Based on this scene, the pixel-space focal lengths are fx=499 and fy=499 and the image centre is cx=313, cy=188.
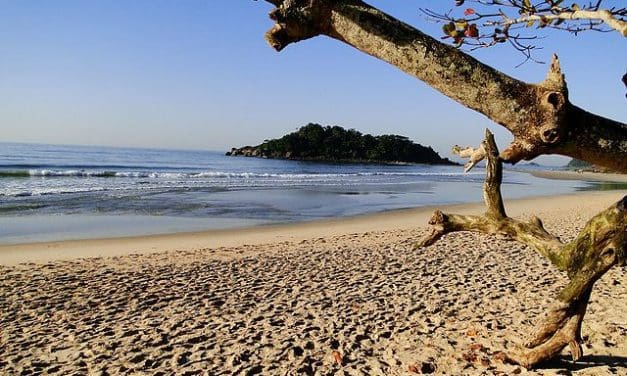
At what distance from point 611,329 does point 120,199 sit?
19.2 meters

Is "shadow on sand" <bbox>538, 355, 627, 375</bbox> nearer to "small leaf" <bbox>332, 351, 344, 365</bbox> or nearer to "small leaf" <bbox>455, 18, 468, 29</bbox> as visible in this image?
"small leaf" <bbox>332, 351, 344, 365</bbox>

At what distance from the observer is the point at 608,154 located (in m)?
2.15

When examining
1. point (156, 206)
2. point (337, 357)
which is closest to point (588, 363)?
point (337, 357)

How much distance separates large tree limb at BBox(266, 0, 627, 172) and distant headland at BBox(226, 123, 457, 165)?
81.2 metres

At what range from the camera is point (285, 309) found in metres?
6.45

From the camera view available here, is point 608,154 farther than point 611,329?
No

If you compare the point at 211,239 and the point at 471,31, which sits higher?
the point at 471,31

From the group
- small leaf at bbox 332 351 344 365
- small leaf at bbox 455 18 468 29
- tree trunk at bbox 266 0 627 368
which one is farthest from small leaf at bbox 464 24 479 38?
small leaf at bbox 332 351 344 365

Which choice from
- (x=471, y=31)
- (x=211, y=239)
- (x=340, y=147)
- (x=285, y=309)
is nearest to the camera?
(x=471, y=31)

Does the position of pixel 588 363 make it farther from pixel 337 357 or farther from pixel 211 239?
pixel 211 239

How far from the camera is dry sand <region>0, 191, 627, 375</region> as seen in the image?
4.82 metres

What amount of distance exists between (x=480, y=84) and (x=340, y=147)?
84.8 meters

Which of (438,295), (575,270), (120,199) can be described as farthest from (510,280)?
(120,199)

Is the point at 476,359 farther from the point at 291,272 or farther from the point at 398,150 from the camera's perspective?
the point at 398,150
